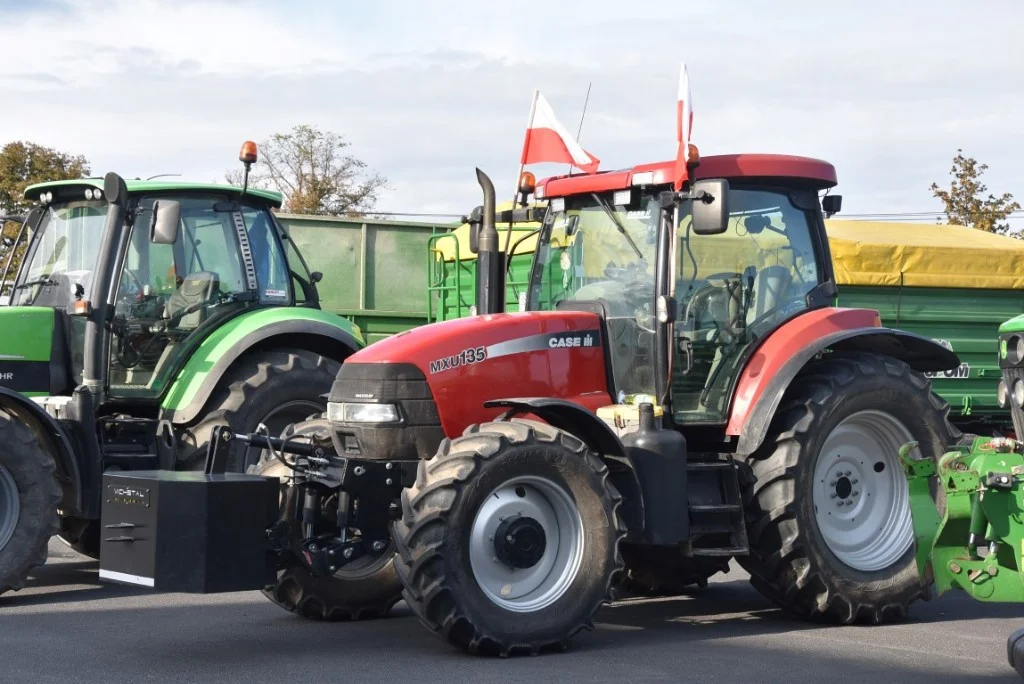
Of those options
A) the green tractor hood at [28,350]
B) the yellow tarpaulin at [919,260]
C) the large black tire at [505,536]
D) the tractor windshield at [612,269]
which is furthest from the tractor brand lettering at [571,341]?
the yellow tarpaulin at [919,260]

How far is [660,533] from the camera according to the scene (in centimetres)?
726

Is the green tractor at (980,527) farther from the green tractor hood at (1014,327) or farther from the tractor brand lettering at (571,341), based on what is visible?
the tractor brand lettering at (571,341)

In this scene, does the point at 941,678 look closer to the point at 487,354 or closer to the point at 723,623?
the point at 723,623

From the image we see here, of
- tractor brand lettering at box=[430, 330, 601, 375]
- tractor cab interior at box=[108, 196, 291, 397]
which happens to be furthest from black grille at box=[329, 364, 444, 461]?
tractor cab interior at box=[108, 196, 291, 397]

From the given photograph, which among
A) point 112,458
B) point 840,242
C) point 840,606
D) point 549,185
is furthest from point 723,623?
point 840,242

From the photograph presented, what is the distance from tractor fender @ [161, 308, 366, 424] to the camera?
956cm

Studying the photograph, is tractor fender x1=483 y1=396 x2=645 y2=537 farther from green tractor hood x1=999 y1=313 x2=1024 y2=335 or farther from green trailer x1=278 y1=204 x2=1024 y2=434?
green trailer x1=278 y1=204 x2=1024 y2=434

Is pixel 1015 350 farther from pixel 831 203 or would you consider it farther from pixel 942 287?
pixel 942 287

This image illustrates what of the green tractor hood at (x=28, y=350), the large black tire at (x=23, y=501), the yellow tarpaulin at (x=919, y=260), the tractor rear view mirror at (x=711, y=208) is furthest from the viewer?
the yellow tarpaulin at (x=919, y=260)

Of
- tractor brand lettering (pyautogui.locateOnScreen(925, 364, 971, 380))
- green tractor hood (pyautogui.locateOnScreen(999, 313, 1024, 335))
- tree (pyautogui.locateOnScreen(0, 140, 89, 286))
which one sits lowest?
tractor brand lettering (pyautogui.locateOnScreen(925, 364, 971, 380))

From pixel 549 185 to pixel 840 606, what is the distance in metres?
2.89

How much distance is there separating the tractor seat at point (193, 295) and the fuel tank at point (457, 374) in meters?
2.61

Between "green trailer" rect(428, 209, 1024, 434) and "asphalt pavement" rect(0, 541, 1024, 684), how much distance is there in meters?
4.26

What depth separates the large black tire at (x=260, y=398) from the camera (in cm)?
941
